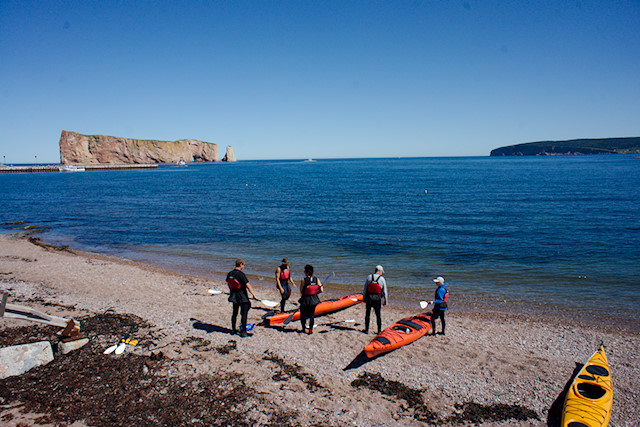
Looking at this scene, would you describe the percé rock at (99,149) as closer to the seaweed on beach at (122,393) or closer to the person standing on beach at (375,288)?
the seaweed on beach at (122,393)

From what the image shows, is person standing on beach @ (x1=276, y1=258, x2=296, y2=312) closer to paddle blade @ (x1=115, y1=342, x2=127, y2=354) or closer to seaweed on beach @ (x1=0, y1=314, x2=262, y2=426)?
seaweed on beach @ (x1=0, y1=314, x2=262, y2=426)

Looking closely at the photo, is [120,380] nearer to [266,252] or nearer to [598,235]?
[266,252]

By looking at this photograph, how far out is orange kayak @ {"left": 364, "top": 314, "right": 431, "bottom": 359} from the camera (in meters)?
9.09

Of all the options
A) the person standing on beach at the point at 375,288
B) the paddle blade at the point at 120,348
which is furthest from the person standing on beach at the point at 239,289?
the person standing on beach at the point at 375,288

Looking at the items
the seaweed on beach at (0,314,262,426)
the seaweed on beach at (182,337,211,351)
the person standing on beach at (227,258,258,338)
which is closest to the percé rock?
the seaweed on beach at (182,337,211,351)

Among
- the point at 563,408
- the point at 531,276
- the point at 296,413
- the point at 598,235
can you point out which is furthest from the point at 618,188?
the point at 296,413

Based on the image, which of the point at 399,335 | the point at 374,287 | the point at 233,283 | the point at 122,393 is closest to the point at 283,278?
the point at 233,283

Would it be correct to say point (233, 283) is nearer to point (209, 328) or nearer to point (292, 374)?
point (209, 328)

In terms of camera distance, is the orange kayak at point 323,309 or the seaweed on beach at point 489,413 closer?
the seaweed on beach at point 489,413

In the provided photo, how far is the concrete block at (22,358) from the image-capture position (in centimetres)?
774

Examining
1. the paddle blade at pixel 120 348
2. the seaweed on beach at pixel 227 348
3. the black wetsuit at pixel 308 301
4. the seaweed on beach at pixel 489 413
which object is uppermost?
the black wetsuit at pixel 308 301

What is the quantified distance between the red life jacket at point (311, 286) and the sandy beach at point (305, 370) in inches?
57.3

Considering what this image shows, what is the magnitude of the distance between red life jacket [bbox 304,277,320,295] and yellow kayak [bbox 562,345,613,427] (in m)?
5.84

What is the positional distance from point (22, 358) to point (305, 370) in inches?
245
